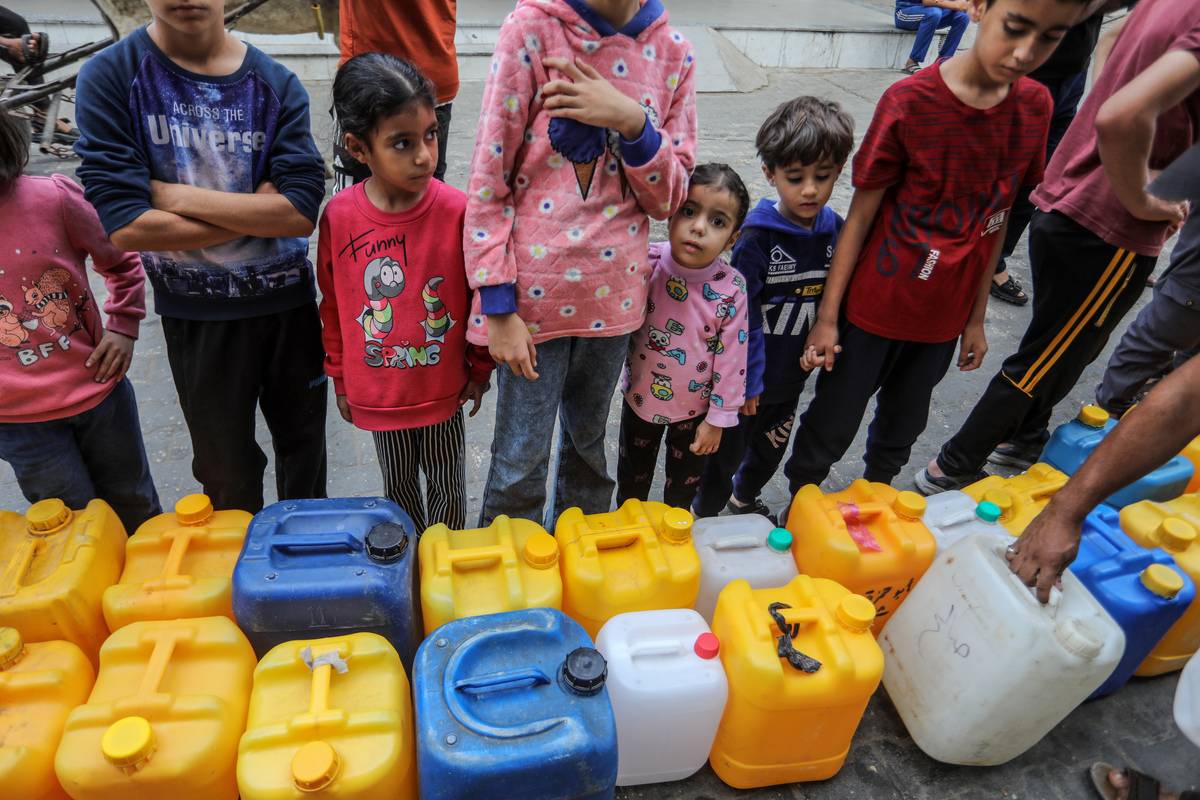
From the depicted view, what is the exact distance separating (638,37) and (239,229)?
102cm

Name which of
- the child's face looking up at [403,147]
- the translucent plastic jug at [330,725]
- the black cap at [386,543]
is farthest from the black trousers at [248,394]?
the translucent plastic jug at [330,725]

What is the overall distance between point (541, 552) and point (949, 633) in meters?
1.02

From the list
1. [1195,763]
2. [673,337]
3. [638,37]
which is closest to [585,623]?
[673,337]

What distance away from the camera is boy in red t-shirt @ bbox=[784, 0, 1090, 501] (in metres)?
1.88

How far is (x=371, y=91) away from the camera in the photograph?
1.57 m

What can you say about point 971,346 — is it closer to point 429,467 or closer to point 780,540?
point 780,540

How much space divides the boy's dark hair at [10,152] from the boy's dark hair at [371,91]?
29.3 inches

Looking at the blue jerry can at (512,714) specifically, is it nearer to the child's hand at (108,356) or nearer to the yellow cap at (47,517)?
the yellow cap at (47,517)

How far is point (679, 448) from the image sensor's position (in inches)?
87.4

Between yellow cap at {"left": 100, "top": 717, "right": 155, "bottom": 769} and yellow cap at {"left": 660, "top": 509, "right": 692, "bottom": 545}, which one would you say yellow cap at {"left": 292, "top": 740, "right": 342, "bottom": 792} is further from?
yellow cap at {"left": 660, "top": 509, "right": 692, "bottom": 545}

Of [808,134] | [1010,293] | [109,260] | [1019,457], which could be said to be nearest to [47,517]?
[109,260]

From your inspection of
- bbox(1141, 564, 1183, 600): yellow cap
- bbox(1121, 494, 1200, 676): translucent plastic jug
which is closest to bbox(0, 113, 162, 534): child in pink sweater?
bbox(1141, 564, 1183, 600): yellow cap

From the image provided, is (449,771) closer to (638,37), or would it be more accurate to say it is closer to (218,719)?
(218,719)

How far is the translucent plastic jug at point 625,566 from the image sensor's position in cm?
174
